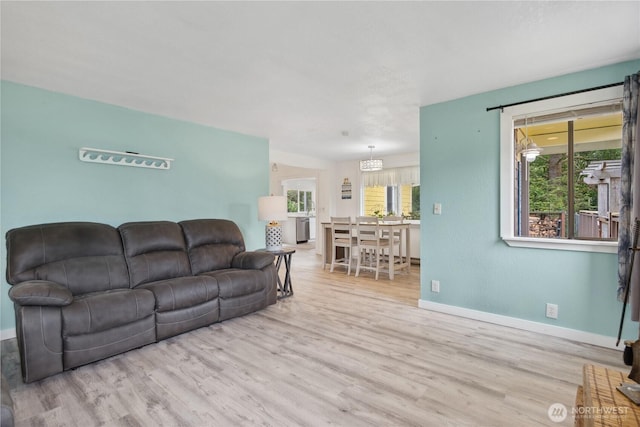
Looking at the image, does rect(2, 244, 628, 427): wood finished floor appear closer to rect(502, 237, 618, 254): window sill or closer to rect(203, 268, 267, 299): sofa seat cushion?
rect(203, 268, 267, 299): sofa seat cushion

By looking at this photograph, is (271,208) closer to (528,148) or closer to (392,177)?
(528,148)

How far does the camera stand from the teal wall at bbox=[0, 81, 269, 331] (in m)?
2.70

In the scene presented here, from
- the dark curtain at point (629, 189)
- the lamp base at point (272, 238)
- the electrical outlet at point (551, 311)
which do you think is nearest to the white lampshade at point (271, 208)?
the lamp base at point (272, 238)

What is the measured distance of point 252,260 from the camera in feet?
11.3

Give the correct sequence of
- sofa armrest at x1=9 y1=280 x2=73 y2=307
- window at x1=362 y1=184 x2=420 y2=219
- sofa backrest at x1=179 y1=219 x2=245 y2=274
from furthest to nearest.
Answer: window at x1=362 y1=184 x2=420 y2=219, sofa backrest at x1=179 y1=219 x2=245 y2=274, sofa armrest at x1=9 y1=280 x2=73 y2=307

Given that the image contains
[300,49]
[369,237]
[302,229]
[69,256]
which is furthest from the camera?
[302,229]

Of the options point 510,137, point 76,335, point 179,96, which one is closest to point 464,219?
point 510,137

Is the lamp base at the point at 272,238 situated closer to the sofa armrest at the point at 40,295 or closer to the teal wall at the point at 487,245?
the teal wall at the point at 487,245

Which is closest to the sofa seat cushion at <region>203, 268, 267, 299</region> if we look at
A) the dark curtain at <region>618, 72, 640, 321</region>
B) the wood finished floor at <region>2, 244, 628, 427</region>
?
the wood finished floor at <region>2, 244, 628, 427</region>

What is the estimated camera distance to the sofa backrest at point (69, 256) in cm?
236

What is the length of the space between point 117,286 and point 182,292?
0.60 metres

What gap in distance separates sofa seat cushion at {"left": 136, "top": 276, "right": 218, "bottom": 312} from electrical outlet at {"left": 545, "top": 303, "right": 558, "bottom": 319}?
311 centimetres

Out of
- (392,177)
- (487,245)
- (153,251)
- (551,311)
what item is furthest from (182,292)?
(392,177)

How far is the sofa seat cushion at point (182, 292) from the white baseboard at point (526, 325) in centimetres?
236
